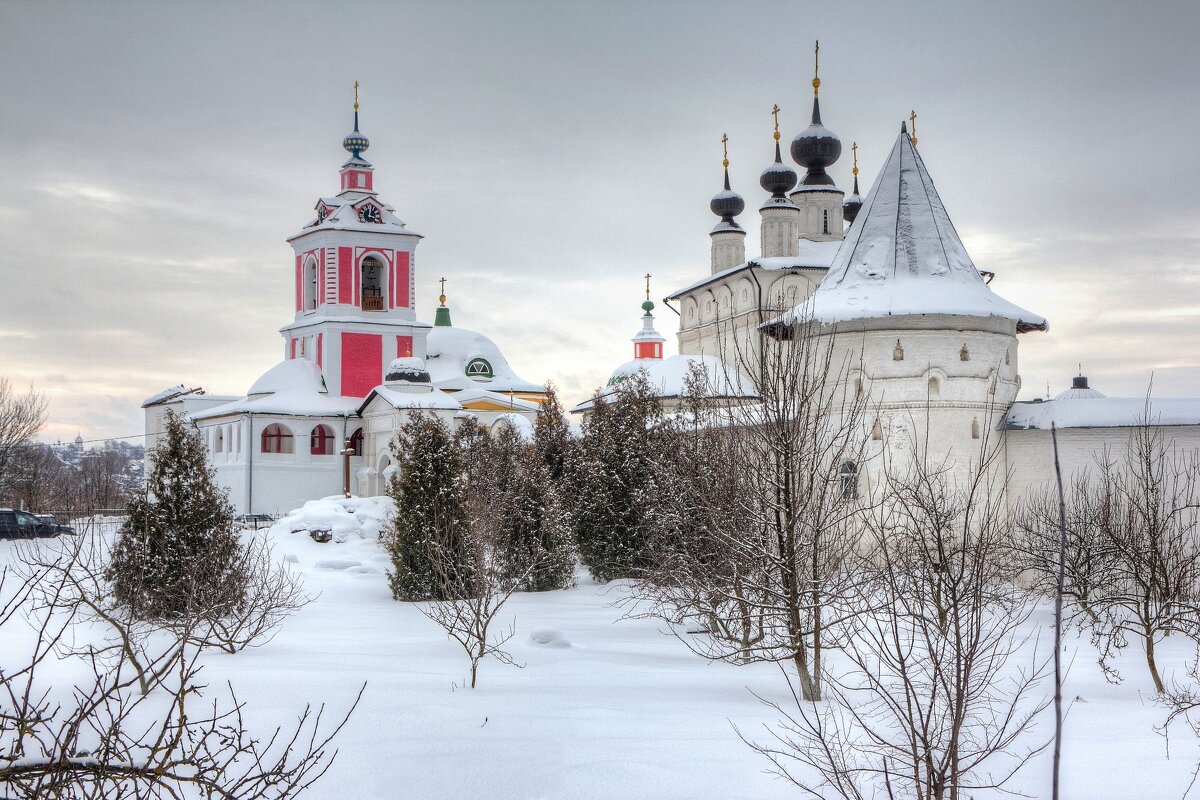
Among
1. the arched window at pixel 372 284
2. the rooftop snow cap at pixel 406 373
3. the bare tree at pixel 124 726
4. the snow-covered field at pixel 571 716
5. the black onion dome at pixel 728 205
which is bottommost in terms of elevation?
the snow-covered field at pixel 571 716

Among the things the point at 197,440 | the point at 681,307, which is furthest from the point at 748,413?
the point at 681,307

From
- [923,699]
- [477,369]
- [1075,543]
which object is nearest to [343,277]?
[477,369]

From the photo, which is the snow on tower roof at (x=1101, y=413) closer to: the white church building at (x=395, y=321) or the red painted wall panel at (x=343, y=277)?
the white church building at (x=395, y=321)

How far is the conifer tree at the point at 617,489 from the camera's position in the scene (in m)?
19.8

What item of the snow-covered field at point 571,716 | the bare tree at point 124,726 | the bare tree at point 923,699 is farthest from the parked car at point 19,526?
the bare tree at point 923,699

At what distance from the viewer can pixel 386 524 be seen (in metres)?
22.6

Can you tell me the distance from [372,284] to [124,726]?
85.2 ft

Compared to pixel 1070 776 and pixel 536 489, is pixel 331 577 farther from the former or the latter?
pixel 1070 776

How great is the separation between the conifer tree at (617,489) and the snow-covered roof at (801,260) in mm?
11865

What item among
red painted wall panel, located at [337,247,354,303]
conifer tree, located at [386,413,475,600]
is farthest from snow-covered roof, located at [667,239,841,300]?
conifer tree, located at [386,413,475,600]

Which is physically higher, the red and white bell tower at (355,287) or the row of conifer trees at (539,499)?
the red and white bell tower at (355,287)

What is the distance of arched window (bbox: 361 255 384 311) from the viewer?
33.8 m

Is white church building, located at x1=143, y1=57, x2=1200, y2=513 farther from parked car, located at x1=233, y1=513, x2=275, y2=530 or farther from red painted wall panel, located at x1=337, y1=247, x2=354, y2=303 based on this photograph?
parked car, located at x1=233, y1=513, x2=275, y2=530

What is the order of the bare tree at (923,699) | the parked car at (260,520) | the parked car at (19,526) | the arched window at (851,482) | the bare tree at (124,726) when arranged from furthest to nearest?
the parked car at (260,520) < the parked car at (19,526) < the arched window at (851,482) < the bare tree at (923,699) < the bare tree at (124,726)
